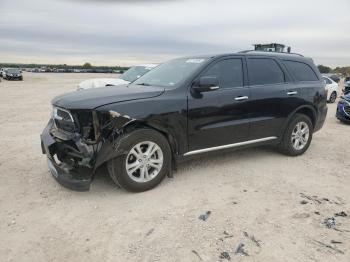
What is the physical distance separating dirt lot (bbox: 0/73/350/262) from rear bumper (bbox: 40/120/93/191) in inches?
10.2

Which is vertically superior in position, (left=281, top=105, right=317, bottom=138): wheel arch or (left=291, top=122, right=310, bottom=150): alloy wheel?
(left=281, top=105, right=317, bottom=138): wheel arch

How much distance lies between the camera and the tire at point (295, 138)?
6.17m

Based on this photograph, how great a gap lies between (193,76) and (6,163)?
10.9 ft

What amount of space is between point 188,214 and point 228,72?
2.41 m

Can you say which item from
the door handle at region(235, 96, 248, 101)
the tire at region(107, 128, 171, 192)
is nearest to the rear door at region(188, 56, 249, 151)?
the door handle at region(235, 96, 248, 101)

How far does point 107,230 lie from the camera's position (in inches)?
143

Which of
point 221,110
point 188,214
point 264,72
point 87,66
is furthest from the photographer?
point 87,66

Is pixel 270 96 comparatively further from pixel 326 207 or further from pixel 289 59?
pixel 326 207

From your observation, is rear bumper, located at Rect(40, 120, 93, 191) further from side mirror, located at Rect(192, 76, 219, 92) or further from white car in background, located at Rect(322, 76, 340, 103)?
white car in background, located at Rect(322, 76, 340, 103)

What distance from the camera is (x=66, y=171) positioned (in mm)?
4305

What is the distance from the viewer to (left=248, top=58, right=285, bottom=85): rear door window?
18.6 feet

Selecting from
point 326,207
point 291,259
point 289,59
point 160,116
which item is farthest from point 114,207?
point 289,59

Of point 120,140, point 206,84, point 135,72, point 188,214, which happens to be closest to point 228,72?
point 206,84

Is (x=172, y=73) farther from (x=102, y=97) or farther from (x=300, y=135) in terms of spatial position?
(x=300, y=135)
